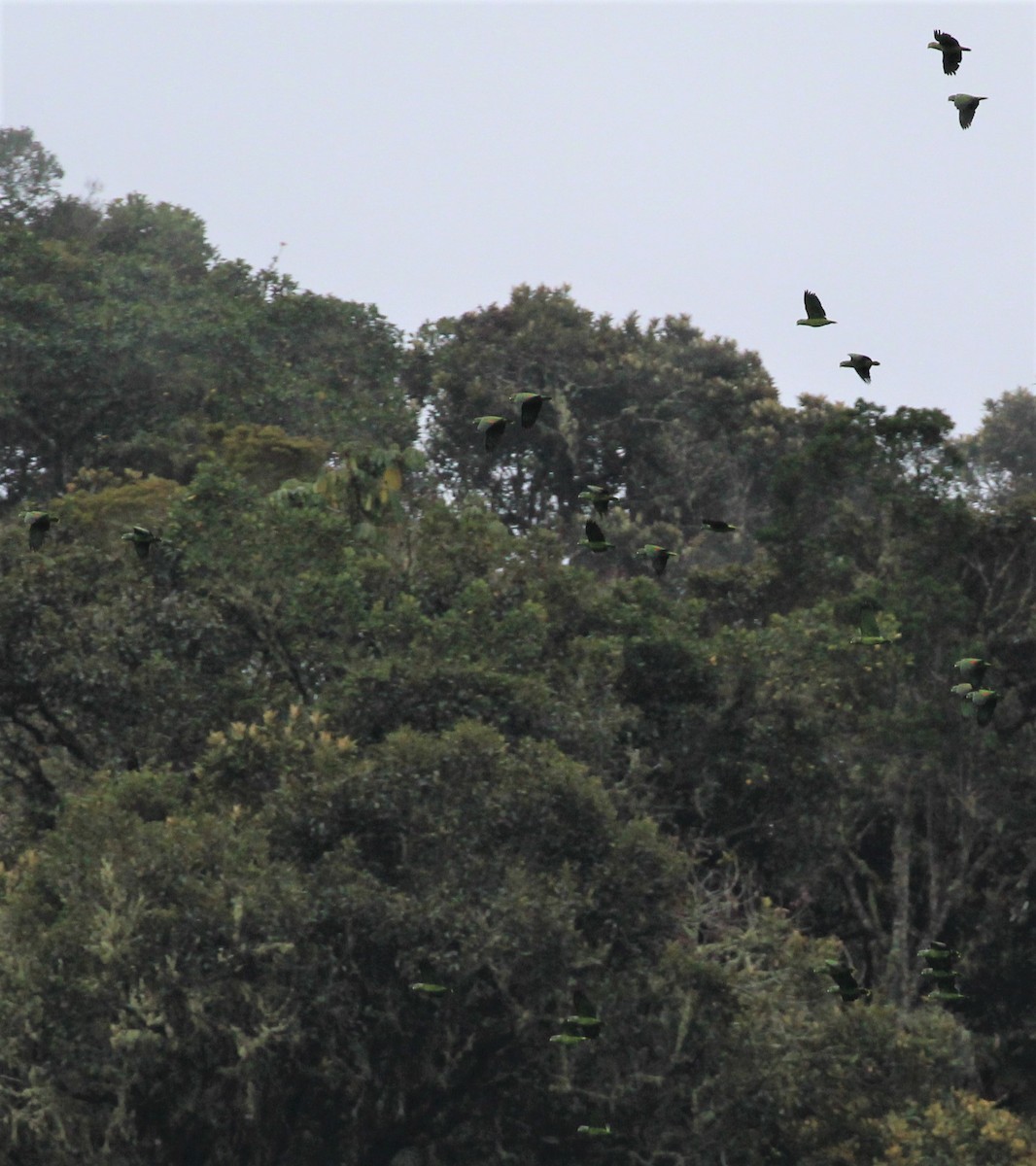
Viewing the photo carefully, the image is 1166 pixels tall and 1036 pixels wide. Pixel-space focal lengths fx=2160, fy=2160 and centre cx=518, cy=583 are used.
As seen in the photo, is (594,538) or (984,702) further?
(594,538)

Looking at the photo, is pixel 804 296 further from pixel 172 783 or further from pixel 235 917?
pixel 172 783

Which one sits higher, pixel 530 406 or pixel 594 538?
pixel 530 406

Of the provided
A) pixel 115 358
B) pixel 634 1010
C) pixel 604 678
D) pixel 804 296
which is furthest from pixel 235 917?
pixel 115 358

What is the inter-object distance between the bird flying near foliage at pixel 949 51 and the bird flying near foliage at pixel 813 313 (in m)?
1.77

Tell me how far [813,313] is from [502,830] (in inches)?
403

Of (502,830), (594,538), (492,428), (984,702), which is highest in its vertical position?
(492,428)

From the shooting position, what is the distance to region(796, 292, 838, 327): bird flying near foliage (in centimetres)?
1202

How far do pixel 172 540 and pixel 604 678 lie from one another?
5.30m

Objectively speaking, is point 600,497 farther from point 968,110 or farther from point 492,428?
point 968,110

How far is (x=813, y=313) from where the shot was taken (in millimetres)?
12141

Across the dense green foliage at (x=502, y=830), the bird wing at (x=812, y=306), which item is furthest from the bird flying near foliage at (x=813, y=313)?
the dense green foliage at (x=502, y=830)

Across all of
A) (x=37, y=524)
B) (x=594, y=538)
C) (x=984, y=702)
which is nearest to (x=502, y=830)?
(x=594, y=538)

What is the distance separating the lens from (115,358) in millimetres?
41781

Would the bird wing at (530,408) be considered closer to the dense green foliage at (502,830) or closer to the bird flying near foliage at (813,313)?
the bird flying near foliage at (813,313)
